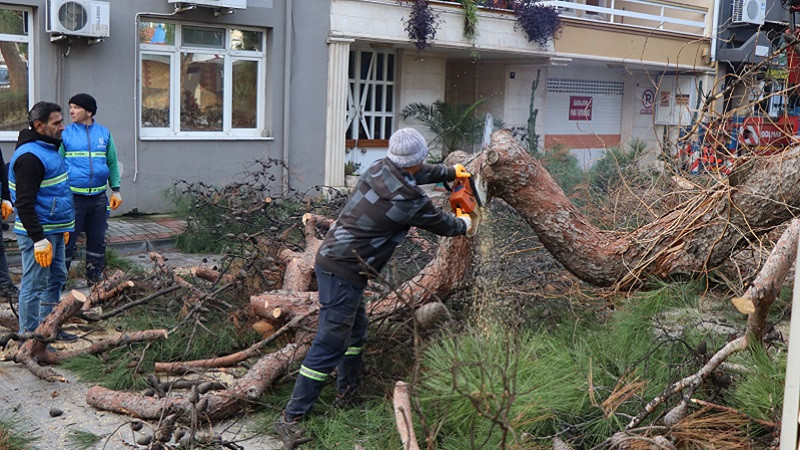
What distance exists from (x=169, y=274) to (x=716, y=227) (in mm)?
4011

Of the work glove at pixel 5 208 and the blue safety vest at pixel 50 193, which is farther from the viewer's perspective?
the work glove at pixel 5 208

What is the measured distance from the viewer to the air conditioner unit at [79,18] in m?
11.0

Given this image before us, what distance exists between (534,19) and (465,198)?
1236 cm

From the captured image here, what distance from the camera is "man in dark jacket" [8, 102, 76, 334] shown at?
5.91 metres

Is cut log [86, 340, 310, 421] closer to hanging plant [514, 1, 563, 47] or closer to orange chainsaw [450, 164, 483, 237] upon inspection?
orange chainsaw [450, 164, 483, 237]

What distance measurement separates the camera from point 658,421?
438 centimetres

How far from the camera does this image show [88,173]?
753 cm

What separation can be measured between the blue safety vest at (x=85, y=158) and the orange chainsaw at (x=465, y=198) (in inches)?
146

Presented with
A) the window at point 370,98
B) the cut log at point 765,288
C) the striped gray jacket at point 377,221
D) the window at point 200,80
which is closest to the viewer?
the cut log at point 765,288

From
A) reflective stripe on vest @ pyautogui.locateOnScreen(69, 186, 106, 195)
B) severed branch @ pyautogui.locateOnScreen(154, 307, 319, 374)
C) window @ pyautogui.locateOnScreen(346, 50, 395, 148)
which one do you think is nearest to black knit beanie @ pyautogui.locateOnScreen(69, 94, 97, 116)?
reflective stripe on vest @ pyautogui.locateOnScreen(69, 186, 106, 195)

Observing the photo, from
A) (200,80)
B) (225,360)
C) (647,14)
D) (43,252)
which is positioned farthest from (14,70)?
(647,14)

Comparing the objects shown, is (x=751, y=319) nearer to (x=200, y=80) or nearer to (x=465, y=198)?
(x=465, y=198)

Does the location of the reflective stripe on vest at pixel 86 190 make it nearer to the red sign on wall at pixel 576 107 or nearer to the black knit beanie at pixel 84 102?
the black knit beanie at pixel 84 102

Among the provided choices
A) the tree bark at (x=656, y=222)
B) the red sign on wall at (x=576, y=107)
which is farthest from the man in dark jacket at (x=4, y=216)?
the red sign on wall at (x=576, y=107)
